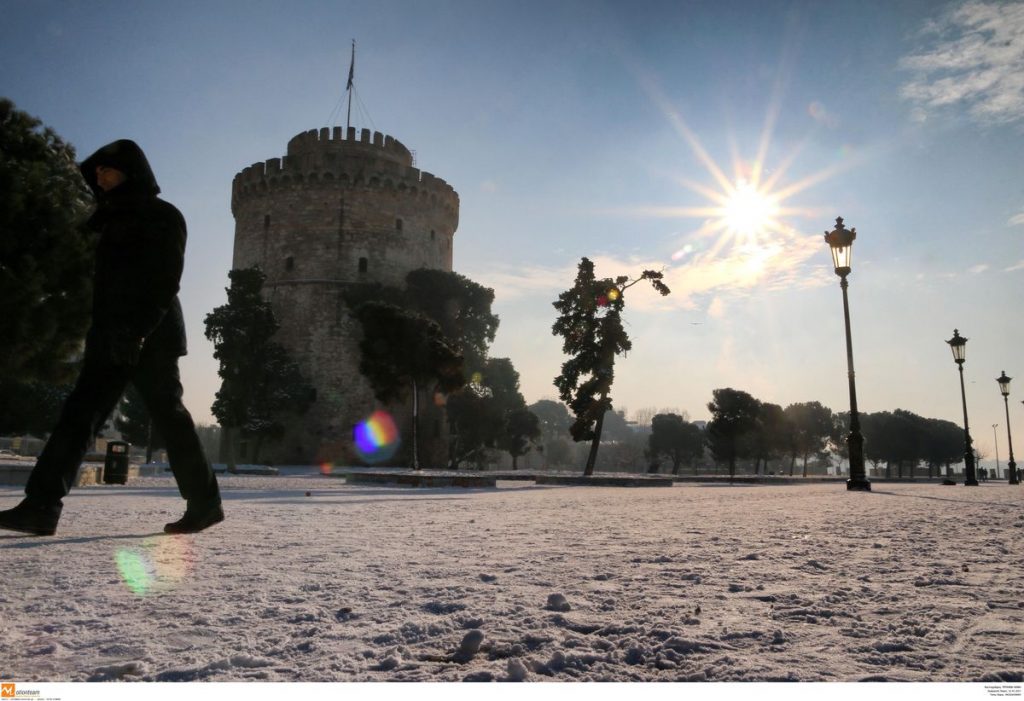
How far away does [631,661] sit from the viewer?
5.57 feet

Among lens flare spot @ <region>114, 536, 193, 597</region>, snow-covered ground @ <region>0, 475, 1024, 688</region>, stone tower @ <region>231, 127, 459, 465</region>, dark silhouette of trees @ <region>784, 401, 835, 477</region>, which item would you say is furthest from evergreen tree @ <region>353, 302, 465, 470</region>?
dark silhouette of trees @ <region>784, 401, 835, 477</region>

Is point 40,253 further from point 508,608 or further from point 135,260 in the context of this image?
point 508,608

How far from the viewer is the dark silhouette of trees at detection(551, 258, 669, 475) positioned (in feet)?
73.8

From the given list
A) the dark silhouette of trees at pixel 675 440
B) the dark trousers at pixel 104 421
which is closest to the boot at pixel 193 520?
the dark trousers at pixel 104 421

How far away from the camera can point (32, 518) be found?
12.2 ft

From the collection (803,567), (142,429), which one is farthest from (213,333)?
(803,567)

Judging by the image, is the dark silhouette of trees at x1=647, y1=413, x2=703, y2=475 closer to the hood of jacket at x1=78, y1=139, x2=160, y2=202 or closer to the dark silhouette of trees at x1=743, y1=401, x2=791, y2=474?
the dark silhouette of trees at x1=743, y1=401, x2=791, y2=474

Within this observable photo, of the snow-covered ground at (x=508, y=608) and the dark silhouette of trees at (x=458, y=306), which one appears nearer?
the snow-covered ground at (x=508, y=608)

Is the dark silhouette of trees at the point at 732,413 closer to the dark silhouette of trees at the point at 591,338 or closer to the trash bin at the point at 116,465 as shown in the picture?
the dark silhouette of trees at the point at 591,338

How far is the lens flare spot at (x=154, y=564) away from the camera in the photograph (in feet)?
8.43

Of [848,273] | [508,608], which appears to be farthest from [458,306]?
[508,608]

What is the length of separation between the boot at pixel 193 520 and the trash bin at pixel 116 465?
9.79 m
